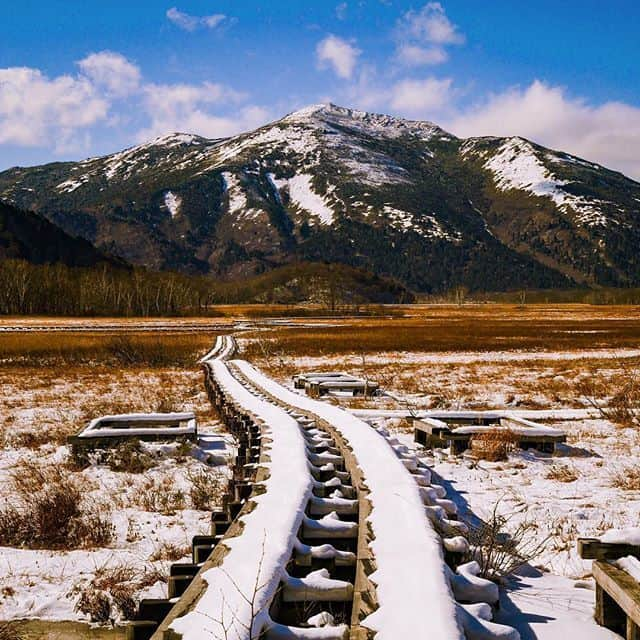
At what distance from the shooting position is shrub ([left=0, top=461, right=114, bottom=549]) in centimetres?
666

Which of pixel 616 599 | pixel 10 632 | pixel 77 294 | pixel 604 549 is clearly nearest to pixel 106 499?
pixel 10 632

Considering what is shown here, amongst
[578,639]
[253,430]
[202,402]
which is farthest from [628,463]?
[202,402]

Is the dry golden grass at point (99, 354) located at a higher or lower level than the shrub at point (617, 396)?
lower

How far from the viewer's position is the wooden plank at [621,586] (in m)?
3.70

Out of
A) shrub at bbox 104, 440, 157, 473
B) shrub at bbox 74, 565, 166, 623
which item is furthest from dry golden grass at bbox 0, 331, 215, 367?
shrub at bbox 74, 565, 166, 623

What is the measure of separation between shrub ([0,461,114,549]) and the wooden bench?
488cm

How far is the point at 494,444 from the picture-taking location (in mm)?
10711

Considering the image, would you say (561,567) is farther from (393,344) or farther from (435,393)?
(393,344)

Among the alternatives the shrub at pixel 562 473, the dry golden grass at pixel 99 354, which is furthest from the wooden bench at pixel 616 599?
the dry golden grass at pixel 99 354

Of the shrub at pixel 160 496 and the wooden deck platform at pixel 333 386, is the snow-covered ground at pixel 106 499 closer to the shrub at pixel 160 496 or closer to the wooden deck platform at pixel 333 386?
the shrub at pixel 160 496

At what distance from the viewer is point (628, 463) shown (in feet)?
33.3

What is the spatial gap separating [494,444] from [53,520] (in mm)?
7148

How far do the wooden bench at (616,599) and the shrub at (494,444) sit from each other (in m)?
5.72

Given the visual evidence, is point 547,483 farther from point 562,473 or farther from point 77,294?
point 77,294
